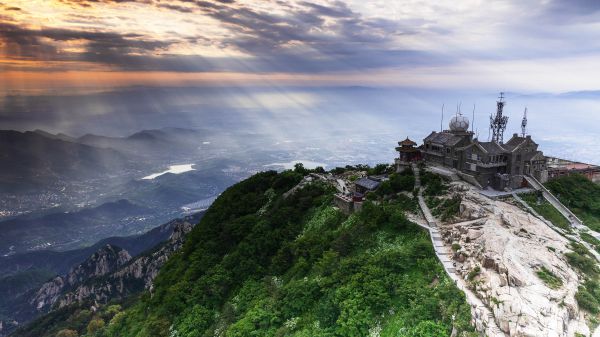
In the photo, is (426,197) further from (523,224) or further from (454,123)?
(454,123)

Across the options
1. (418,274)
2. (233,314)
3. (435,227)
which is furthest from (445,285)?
(233,314)

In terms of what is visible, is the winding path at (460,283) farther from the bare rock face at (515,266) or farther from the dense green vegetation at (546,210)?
the dense green vegetation at (546,210)

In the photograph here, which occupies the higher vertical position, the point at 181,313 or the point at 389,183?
the point at 389,183

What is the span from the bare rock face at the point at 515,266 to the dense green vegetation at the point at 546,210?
10.7 feet

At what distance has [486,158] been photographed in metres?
43.5

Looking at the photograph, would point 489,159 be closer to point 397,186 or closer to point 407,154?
point 407,154

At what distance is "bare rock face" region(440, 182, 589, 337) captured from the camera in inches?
871

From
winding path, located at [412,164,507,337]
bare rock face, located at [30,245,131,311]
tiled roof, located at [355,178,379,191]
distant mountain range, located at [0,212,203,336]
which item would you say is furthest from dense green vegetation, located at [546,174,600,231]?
bare rock face, located at [30,245,131,311]

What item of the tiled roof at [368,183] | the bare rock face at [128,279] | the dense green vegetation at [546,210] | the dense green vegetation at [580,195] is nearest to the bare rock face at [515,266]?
the dense green vegetation at [546,210]

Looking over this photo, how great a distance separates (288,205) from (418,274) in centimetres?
2495

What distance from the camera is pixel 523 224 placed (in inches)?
1351

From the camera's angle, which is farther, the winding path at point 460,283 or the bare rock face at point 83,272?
the bare rock face at point 83,272

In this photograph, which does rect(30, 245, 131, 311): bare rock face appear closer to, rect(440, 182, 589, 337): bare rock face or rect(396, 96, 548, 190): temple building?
rect(396, 96, 548, 190): temple building

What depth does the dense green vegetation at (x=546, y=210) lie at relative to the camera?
125ft
